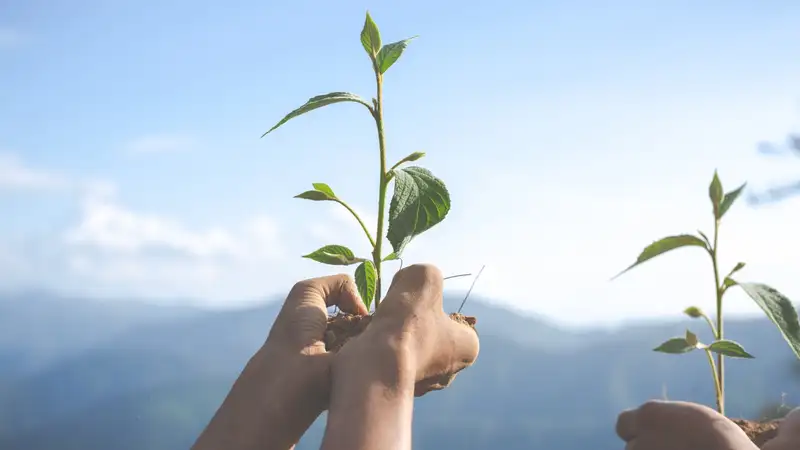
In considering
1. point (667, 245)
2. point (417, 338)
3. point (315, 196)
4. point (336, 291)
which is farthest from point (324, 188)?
point (667, 245)

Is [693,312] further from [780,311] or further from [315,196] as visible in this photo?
[315,196]

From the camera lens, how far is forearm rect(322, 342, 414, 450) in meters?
0.62

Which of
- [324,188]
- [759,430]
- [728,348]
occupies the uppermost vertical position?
[324,188]

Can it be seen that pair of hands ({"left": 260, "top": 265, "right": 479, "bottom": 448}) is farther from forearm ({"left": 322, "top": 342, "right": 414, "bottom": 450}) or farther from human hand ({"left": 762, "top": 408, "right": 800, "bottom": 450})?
human hand ({"left": 762, "top": 408, "right": 800, "bottom": 450})

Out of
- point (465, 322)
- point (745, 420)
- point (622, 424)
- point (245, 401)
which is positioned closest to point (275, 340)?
point (245, 401)

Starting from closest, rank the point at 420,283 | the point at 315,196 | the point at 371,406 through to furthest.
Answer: the point at 371,406
the point at 420,283
the point at 315,196

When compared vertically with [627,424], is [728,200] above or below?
above

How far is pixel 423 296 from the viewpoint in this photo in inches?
29.0

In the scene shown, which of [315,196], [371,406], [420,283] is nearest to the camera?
[371,406]

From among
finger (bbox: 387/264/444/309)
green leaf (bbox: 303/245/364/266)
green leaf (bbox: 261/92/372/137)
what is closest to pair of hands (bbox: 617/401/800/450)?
finger (bbox: 387/264/444/309)

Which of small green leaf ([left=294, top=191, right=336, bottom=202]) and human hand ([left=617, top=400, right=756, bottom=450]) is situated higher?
small green leaf ([left=294, top=191, right=336, bottom=202])

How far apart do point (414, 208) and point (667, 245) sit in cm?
Result: 29

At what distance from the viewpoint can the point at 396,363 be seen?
671 millimetres

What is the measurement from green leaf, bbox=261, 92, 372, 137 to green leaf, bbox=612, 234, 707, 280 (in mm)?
355
